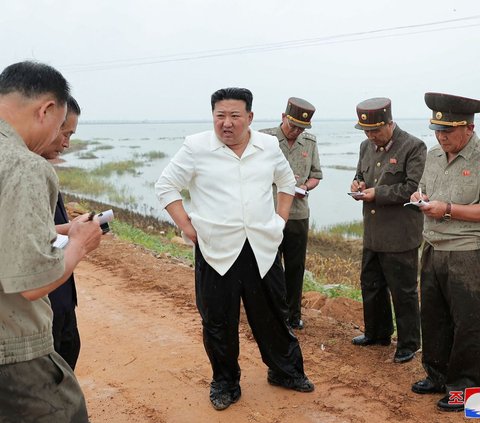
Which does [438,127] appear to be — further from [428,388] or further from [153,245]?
[153,245]

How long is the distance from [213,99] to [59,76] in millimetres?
1635

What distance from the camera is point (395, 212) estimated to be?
4543 mm

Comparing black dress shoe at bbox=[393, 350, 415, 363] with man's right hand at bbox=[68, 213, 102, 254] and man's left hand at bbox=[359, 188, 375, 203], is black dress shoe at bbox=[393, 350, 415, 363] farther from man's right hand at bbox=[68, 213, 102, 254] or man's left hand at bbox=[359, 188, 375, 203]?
man's right hand at bbox=[68, 213, 102, 254]

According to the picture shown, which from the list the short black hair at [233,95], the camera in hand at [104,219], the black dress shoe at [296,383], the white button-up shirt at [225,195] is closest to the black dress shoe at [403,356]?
the black dress shoe at [296,383]

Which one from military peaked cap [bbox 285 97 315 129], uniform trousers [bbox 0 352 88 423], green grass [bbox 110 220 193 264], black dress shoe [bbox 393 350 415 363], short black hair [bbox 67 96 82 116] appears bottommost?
green grass [bbox 110 220 193 264]

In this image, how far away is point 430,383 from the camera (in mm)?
3977

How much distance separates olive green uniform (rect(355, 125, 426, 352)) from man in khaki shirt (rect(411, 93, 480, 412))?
0.57m

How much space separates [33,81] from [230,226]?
5.78 ft

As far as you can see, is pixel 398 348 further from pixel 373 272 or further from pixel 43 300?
pixel 43 300

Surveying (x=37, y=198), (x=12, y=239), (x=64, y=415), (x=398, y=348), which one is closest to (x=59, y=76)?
(x=37, y=198)

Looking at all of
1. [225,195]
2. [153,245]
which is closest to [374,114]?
[225,195]

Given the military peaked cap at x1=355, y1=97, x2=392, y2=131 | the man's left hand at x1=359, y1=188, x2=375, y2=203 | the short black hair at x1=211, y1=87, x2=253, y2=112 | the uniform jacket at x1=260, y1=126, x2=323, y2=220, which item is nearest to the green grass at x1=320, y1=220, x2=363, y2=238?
the uniform jacket at x1=260, y1=126, x2=323, y2=220

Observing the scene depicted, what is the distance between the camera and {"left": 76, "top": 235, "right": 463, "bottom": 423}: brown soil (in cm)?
367

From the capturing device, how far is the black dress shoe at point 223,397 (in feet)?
12.2
